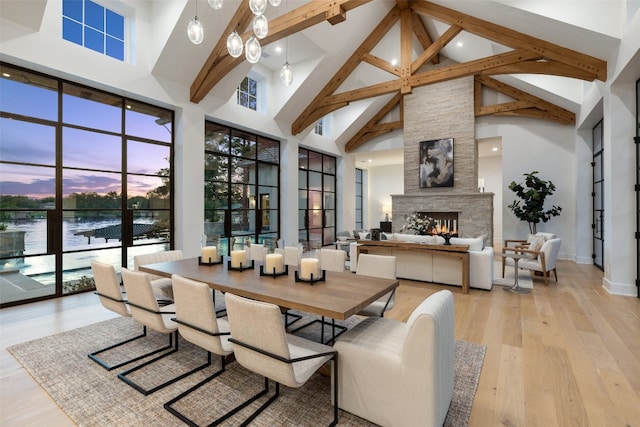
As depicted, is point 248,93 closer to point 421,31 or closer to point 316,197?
point 316,197

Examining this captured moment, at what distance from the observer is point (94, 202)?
448 cm

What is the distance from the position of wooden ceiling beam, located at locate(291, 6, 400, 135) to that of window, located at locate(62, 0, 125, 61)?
4.20m

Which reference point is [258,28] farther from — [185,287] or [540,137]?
[540,137]

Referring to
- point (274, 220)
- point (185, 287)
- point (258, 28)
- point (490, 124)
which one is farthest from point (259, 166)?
point (490, 124)

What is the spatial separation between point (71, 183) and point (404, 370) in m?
5.00

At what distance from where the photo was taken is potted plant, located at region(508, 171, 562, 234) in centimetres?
702

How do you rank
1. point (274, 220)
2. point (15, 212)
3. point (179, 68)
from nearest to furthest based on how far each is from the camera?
1. point (15, 212)
2. point (179, 68)
3. point (274, 220)

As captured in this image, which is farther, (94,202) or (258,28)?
(94,202)

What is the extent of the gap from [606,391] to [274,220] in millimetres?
6803

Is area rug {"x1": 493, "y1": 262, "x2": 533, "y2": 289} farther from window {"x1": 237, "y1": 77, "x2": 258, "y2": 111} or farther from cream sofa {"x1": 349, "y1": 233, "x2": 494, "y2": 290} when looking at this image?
window {"x1": 237, "y1": 77, "x2": 258, "y2": 111}

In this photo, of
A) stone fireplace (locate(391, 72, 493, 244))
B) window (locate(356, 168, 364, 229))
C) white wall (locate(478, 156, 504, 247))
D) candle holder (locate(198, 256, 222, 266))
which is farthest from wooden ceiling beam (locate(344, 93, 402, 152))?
candle holder (locate(198, 256, 222, 266))

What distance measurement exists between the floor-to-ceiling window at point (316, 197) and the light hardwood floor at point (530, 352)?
5.07 meters

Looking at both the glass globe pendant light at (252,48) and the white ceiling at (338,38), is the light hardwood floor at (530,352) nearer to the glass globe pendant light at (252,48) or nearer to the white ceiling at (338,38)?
the glass globe pendant light at (252,48)

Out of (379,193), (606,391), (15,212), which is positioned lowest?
(606,391)
